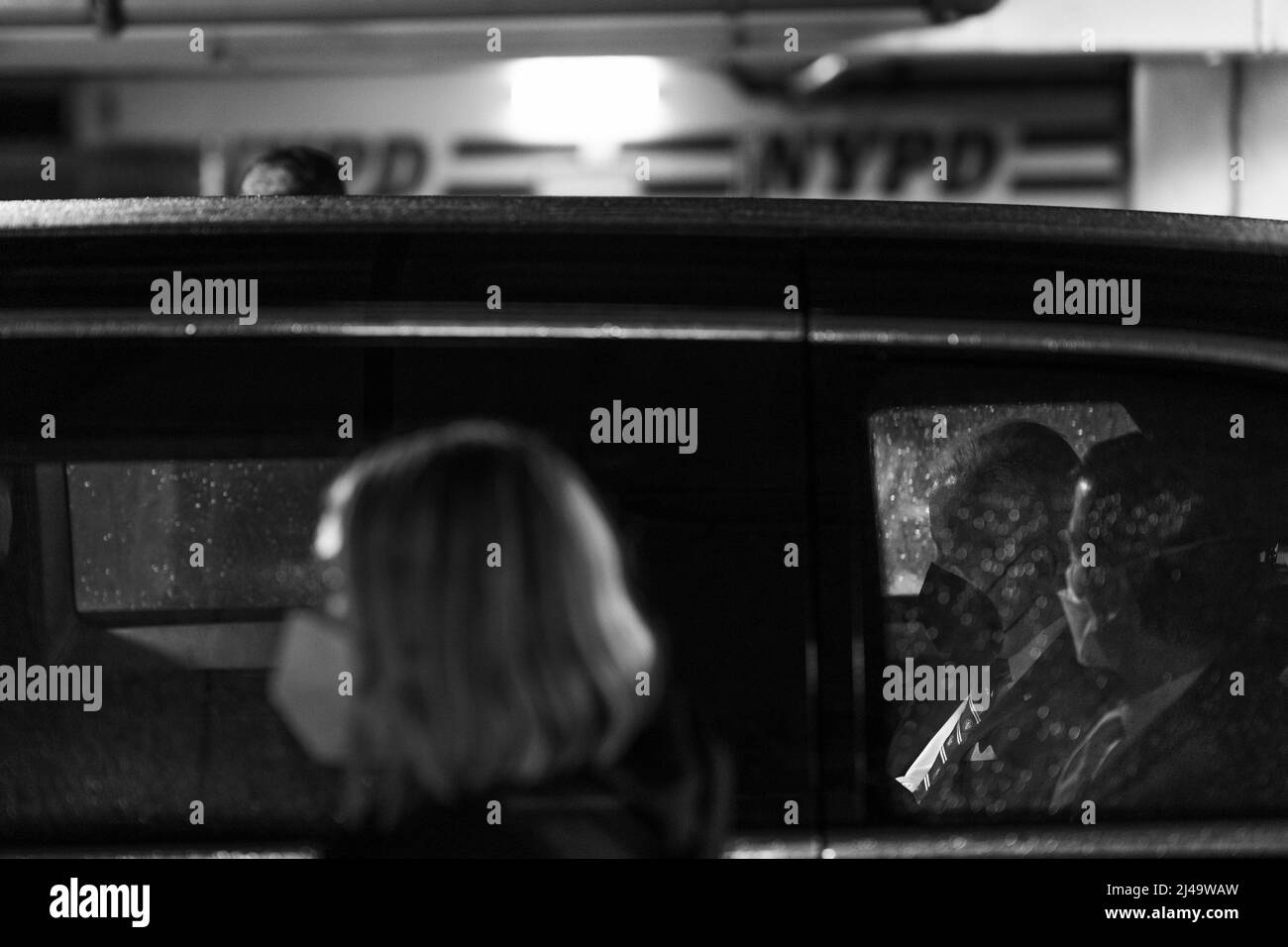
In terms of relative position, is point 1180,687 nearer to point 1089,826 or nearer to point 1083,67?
point 1089,826

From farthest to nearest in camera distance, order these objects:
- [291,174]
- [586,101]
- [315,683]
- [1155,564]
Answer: [586,101]
[291,174]
[1155,564]
[315,683]

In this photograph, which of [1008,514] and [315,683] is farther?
[1008,514]

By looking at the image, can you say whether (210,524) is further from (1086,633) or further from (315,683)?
(1086,633)

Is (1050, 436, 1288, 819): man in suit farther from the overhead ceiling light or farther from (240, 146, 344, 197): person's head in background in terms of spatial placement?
the overhead ceiling light

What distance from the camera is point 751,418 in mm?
1606

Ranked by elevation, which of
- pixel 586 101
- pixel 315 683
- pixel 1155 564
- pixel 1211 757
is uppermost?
pixel 586 101

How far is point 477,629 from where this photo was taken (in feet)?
4.50

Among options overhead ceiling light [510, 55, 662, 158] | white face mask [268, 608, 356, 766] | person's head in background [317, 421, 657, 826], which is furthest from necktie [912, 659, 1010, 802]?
overhead ceiling light [510, 55, 662, 158]

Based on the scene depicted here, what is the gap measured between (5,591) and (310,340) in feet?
1.75

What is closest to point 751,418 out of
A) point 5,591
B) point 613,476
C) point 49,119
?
point 613,476

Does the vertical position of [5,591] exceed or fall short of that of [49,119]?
it falls short

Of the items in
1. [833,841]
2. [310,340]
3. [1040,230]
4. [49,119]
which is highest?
[49,119]

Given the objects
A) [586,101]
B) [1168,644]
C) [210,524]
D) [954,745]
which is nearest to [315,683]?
[210,524]

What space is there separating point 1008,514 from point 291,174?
154 centimetres
